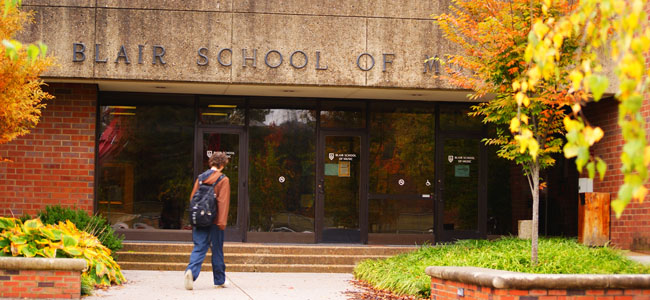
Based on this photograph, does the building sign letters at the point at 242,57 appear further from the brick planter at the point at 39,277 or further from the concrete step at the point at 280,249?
the brick planter at the point at 39,277

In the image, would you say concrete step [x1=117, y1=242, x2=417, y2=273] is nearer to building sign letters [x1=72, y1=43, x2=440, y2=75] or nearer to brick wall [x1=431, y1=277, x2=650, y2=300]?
building sign letters [x1=72, y1=43, x2=440, y2=75]

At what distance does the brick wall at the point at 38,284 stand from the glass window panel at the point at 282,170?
233 inches

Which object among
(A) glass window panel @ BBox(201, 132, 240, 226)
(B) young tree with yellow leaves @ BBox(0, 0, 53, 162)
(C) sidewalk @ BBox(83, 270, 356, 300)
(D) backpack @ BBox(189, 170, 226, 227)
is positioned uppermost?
(B) young tree with yellow leaves @ BBox(0, 0, 53, 162)

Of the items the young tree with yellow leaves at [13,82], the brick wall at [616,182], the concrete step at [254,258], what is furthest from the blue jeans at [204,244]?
the brick wall at [616,182]

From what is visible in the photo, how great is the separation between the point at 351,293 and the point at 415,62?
4.67 metres

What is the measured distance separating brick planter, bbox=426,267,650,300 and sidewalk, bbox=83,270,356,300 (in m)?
2.74

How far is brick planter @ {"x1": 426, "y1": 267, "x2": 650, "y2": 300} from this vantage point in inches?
279

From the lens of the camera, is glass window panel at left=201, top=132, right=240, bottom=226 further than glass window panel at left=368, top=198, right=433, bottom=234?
No

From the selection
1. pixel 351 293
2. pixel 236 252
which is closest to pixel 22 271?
pixel 351 293

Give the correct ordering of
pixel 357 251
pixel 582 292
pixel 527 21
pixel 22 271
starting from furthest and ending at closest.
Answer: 1. pixel 357 251
2. pixel 527 21
3. pixel 22 271
4. pixel 582 292

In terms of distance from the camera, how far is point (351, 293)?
395 inches

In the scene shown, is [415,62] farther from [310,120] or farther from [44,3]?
[44,3]

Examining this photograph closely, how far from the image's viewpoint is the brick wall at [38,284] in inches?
325

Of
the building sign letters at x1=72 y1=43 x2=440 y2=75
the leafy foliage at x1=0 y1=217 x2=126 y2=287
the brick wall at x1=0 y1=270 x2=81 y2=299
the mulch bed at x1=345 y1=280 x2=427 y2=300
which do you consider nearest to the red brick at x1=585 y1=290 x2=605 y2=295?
the mulch bed at x1=345 y1=280 x2=427 y2=300
